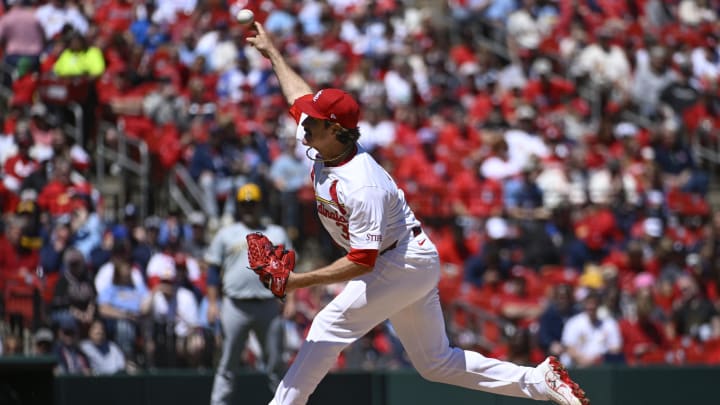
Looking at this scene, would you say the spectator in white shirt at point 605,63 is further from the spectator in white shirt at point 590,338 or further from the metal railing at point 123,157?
the metal railing at point 123,157

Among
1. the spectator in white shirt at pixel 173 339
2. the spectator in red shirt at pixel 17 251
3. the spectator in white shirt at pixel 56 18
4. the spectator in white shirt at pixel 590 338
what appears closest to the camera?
the spectator in white shirt at pixel 173 339

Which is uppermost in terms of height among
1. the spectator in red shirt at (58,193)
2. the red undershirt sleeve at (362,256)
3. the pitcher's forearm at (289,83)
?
the spectator in red shirt at (58,193)

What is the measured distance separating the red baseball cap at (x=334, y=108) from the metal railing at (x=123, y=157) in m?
8.31

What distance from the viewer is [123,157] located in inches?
597

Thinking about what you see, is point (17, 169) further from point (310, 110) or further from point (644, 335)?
point (310, 110)

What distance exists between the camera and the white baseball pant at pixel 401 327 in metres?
6.97

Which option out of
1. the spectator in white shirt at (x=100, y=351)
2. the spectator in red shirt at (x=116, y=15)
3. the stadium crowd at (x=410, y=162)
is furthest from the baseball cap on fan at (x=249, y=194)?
the spectator in red shirt at (x=116, y=15)

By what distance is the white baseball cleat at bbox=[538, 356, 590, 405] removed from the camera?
7.20 meters

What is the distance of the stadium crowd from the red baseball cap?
176 inches

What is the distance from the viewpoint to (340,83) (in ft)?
57.9

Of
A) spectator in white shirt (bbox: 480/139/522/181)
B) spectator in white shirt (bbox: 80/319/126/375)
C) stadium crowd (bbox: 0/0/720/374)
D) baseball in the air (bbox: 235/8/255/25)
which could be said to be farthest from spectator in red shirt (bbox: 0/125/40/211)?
baseball in the air (bbox: 235/8/255/25)

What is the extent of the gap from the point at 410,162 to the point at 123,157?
3.26 metres

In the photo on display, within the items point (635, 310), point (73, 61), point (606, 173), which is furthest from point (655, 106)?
point (73, 61)

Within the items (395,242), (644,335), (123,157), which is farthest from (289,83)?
(123,157)
